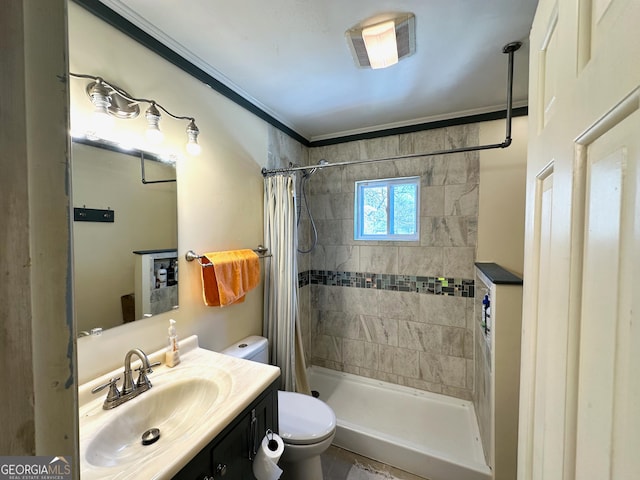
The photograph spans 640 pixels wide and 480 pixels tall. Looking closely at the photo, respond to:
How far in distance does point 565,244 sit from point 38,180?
0.75 meters

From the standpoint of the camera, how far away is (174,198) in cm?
131

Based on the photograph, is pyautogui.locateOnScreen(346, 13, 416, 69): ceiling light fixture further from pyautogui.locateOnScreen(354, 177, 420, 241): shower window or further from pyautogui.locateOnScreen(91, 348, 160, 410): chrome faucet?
pyautogui.locateOnScreen(91, 348, 160, 410): chrome faucet

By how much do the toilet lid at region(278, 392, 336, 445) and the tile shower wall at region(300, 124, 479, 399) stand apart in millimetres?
933

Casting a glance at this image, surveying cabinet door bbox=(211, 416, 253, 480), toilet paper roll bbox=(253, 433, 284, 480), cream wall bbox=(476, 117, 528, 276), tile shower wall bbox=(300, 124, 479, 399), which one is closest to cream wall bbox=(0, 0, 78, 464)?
cabinet door bbox=(211, 416, 253, 480)

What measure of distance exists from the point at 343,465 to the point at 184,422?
1.28 metres

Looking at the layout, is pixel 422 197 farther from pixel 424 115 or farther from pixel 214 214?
pixel 214 214

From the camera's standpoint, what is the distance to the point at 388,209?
91.4 inches

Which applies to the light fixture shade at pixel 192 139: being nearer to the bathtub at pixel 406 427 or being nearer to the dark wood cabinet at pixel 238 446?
the dark wood cabinet at pixel 238 446

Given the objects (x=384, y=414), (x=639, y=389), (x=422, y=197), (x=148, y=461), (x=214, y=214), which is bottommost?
(x=384, y=414)

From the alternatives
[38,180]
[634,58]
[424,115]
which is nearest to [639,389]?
[634,58]

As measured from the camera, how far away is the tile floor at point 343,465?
162 cm

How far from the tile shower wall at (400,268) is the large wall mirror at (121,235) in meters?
1.34

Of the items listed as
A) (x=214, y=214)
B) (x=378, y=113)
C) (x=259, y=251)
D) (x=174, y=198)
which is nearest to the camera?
(x=174, y=198)

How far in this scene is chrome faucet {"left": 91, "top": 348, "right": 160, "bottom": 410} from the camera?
3.08 feet
